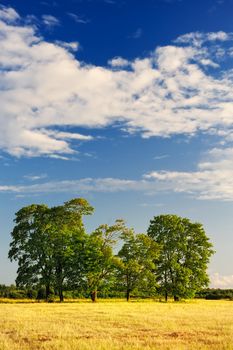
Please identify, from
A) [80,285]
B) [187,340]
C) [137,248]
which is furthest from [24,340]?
[137,248]

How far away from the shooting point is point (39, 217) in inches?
2709

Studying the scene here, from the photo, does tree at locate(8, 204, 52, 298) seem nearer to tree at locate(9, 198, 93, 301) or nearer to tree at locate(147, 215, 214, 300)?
tree at locate(9, 198, 93, 301)

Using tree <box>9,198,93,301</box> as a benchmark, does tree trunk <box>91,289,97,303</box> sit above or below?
below

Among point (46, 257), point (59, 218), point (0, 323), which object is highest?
point (59, 218)

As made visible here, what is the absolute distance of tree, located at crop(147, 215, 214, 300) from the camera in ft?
239

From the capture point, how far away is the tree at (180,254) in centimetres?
7288

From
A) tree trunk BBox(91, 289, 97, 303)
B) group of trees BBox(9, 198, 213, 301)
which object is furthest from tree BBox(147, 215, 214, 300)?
tree trunk BBox(91, 289, 97, 303)

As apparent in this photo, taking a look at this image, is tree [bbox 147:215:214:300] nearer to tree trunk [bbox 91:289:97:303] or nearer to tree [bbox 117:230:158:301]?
tree [bbox 117:230:158:301]

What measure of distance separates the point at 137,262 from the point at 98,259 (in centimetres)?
688

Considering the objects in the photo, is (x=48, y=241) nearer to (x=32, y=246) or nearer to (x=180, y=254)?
(x=32, y=246)

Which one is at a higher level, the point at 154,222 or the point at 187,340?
the point at 154,222

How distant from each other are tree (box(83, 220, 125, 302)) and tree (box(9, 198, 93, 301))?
7.22 feet

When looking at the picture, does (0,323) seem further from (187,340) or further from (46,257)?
(46,257)

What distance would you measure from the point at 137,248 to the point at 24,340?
52.5 m
